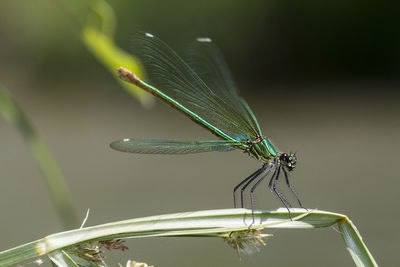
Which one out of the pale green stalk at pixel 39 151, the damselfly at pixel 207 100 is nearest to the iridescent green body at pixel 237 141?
the damselfly at pixel 207 100

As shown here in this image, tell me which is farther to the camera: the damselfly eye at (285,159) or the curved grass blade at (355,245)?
the damselfly eye at (285,159)

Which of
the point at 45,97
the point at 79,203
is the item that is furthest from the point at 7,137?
the point at 79,203

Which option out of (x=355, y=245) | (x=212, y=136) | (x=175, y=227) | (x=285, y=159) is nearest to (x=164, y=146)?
(x=285, y=159)

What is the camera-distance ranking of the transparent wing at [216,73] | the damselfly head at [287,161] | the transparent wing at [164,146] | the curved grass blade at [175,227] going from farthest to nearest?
1. the transparent wing at [216,73]
2. the damselfly head at [287,161]
3. the transparent wing at [164,146]
4. the curved grass blade at [175,227]

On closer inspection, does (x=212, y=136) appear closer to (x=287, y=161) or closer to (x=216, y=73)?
(x=216, y=73)

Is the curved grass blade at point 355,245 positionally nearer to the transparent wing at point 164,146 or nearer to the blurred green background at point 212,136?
the transparent wing at point 164,146

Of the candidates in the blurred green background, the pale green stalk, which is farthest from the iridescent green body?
the blurred green background

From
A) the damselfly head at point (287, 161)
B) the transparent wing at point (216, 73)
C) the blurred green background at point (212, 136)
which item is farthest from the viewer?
the blurred green background at point (212, 136)

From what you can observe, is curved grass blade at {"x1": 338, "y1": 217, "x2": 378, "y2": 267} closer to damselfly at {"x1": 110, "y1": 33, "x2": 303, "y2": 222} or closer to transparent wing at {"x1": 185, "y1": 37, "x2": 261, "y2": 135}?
damselfly at {"x1": 110, "y1": 33, "x2": 303, "y2": 222}
